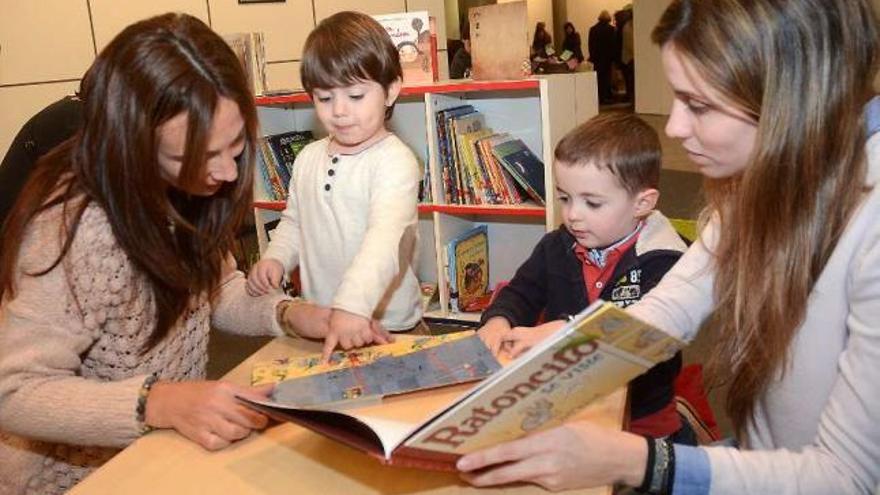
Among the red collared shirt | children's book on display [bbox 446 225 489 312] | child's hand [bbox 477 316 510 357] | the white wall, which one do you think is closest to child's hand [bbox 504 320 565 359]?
child's hand [bbox 477 316 510 357]

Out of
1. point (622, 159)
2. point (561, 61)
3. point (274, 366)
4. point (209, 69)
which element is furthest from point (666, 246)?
point (561, 61)

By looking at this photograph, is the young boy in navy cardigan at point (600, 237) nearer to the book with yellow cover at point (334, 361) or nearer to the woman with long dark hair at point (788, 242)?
the book with yellow cover at point (334, 361)

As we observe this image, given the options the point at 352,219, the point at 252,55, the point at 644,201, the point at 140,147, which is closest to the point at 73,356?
the point at 140,147

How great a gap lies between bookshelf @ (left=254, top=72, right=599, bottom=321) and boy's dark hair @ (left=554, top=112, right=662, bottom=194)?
4.27ft

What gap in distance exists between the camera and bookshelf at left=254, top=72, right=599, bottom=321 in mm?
3141

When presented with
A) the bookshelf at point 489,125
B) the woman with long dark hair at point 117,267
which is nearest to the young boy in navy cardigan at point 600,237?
the woman with long dark hair at point 117,267

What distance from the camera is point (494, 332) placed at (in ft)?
4.82

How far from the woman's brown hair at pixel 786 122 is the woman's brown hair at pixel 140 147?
745mm

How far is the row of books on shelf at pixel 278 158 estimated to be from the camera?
373 cm

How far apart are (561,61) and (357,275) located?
10.7m

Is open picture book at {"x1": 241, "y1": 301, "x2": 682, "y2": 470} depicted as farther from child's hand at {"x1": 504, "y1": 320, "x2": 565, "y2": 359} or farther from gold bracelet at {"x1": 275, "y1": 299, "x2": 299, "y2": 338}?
gold bracelet at {"x1": 275, "y1": 299, "x2": 299, "y2": 338}

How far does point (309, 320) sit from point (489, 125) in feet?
7.18

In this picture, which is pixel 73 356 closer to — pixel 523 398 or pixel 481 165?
pixel 523 398

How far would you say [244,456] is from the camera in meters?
1.06
